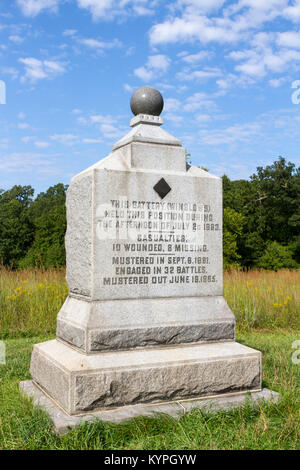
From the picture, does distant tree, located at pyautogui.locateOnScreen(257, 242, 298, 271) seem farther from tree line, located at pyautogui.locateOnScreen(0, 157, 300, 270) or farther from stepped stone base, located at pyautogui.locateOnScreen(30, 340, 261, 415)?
stepped stone base, located at pyautogui.locateOnScreen(30, 340, 261, 415)

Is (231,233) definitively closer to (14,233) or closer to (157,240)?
(14,233)

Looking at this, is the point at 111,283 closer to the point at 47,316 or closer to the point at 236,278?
the point at 47,316

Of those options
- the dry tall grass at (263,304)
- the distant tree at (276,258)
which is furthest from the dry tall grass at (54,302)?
the distant tree at (276,258)

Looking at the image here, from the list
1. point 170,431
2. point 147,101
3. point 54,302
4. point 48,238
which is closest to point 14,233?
point 48,238

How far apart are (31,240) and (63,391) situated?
37.0 meters

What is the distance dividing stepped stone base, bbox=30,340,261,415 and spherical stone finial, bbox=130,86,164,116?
7.65ft

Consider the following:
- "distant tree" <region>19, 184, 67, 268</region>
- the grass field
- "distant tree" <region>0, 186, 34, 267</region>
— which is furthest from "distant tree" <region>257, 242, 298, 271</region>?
the grass field

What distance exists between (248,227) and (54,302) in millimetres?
27279

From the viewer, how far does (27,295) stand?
833 cm

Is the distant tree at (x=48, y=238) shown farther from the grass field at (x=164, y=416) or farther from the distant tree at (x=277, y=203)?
the grass field at (x=164, y=416)

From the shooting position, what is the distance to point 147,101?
176 inches

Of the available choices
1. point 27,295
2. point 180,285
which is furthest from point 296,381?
point 27,295

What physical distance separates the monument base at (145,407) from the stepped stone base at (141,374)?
0.04 m
